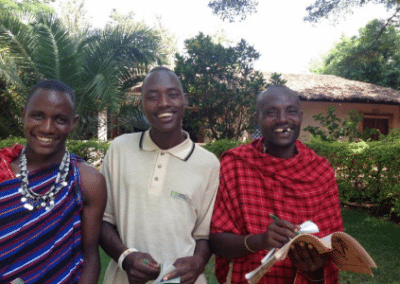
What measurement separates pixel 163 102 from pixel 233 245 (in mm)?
819

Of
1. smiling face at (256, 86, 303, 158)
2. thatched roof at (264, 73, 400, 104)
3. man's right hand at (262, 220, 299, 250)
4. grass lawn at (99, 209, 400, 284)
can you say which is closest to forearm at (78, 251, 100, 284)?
man's right hand at (262, 220, 299, 250)

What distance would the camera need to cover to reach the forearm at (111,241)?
2018 millimetres

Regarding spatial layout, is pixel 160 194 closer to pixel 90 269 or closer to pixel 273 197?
pixel 90 269

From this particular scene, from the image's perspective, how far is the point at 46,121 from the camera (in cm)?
188

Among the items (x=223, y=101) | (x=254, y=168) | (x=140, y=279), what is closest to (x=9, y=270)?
(x=140, y=279)

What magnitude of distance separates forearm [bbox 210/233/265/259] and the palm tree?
688 cm

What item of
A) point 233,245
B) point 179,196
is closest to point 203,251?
point 233,245

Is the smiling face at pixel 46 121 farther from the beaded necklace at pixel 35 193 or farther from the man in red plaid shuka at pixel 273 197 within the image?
the man in red plaid shuka at pixel 273 197

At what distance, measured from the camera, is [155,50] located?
33.1 ft

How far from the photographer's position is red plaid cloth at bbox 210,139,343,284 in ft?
7.23

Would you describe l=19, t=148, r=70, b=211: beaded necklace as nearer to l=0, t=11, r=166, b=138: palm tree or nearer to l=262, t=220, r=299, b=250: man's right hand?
l=262, t=220, r=299, b=250: man's right hand

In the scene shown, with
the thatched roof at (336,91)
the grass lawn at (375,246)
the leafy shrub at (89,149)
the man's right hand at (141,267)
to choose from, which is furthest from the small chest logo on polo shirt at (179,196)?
the thatched roof at (336,91)

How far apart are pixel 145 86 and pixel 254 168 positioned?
2.46ft

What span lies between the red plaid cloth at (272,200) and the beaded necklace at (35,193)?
2.69 ft
